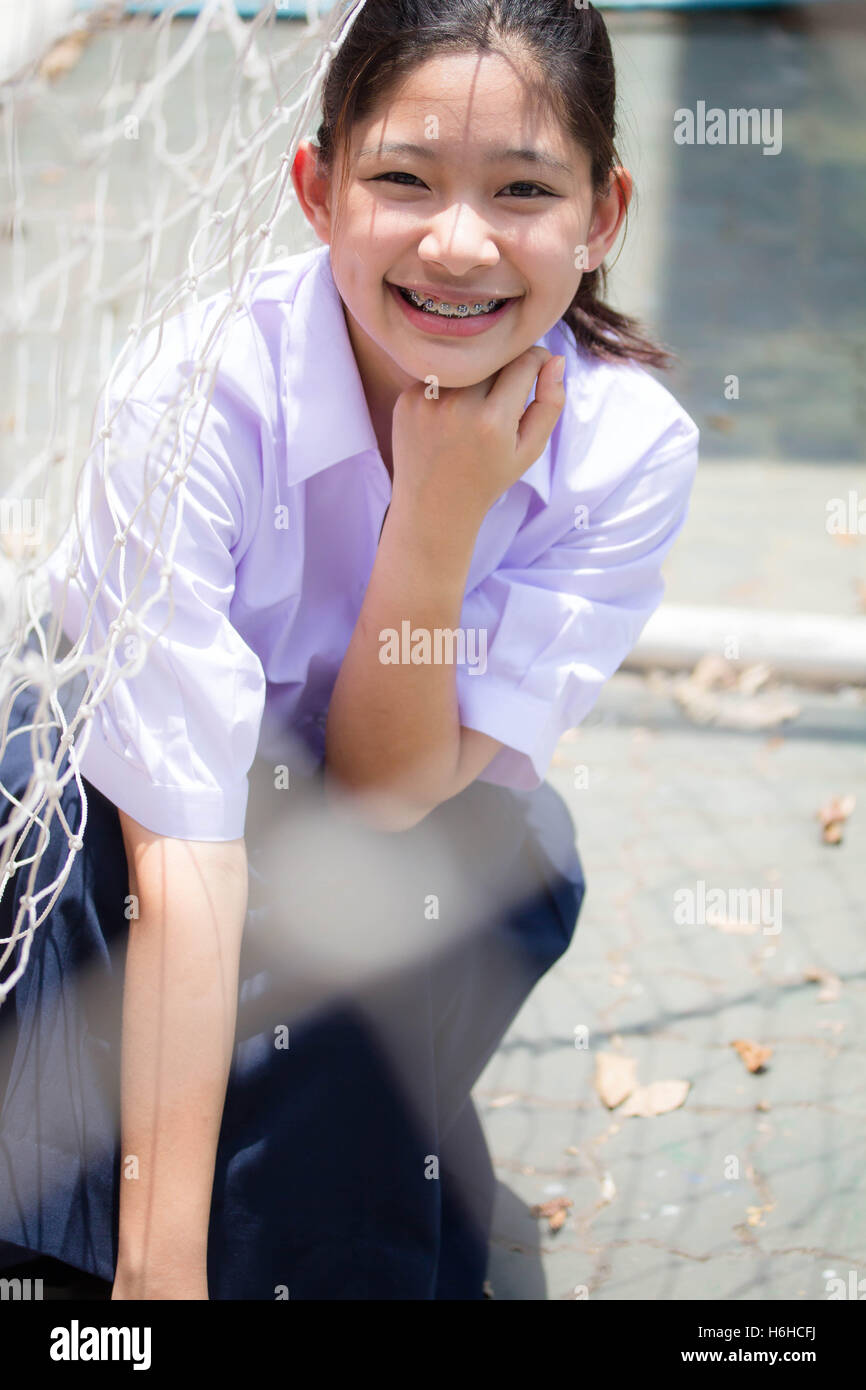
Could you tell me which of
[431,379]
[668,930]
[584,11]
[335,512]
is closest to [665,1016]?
[668,930]

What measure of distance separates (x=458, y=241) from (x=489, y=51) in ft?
0.54

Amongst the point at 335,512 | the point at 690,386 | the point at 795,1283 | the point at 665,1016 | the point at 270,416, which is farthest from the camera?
the point at 690,386

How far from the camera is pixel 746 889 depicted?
231 cm

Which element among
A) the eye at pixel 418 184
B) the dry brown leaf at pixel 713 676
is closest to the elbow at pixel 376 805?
the eye at pixel 418 184

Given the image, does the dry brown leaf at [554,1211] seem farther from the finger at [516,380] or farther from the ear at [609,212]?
the ear at [609,212]

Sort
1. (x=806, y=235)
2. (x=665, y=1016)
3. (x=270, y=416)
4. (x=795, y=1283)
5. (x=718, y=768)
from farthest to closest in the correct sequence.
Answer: (x=806, y=235) → (x=718, y=768) → (x=665, y=1016) → (x=795, y=1283) → (x=270, y=416)

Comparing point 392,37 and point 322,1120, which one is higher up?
point 392,37

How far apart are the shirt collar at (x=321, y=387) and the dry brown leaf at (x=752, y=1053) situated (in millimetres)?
1134

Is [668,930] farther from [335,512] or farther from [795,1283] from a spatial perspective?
[335,512]

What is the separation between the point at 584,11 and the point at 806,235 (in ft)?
11.5

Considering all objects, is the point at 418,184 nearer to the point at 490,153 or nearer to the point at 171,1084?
the point at 490,153

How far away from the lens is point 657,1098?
1970 mm

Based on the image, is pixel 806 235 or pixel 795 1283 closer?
pixel 795 1283

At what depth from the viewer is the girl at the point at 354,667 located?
123 centimetres
